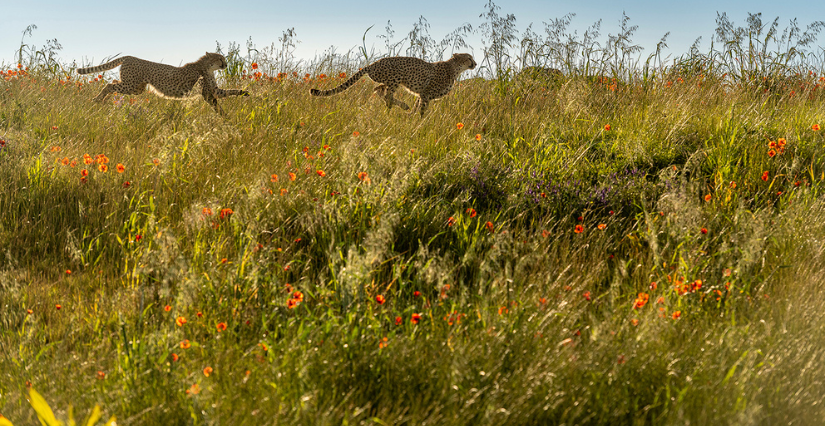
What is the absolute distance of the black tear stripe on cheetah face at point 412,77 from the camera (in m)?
5.42

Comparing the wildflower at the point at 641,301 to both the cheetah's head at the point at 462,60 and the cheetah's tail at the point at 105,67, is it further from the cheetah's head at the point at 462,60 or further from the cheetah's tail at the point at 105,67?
the cheetah's tail at the point at 105,67

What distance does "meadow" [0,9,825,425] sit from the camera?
1.94 metres

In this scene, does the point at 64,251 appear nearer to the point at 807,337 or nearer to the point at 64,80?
the point at 807,337

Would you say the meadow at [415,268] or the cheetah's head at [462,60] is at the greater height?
the cheetah's head at [462,60]

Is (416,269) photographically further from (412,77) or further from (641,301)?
(412,77)

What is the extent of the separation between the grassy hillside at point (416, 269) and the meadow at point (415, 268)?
16 mm

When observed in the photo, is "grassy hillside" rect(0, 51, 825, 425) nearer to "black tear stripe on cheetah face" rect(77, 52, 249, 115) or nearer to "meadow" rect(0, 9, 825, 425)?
"meadow" rect(0, 9, 825, 425)

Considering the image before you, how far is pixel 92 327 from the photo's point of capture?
2436 mm

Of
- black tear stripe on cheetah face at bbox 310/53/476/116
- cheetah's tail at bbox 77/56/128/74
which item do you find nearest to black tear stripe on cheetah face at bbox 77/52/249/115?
cheetah's tail at bbox 77/56/128/74

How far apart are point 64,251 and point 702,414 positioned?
3.06m

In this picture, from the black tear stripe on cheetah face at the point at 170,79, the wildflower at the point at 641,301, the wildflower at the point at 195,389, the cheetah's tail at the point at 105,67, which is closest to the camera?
the wildflower at the point at 195,389

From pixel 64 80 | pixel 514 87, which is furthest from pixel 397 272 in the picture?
pixel 64 80

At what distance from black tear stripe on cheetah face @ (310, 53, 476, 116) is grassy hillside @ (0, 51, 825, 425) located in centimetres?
32

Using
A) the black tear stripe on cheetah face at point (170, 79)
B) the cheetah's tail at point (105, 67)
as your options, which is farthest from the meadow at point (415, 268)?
the cheetah's tail at point (105, 67)
